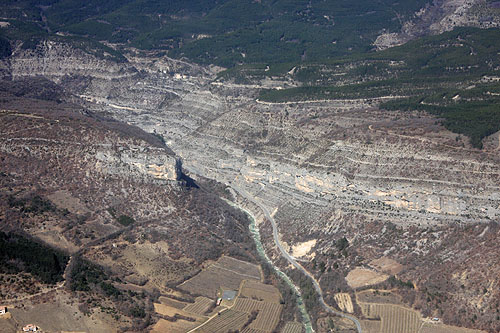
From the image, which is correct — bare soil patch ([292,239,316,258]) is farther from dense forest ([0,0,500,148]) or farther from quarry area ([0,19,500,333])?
dense forest ([0,0,500,148])

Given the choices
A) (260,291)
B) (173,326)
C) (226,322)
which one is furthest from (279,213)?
(173,326)

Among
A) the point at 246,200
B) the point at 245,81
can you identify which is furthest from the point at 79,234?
the point at 245,81

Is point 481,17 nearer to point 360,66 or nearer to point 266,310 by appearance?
point 360,66

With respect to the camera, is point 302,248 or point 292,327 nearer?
point 292,327

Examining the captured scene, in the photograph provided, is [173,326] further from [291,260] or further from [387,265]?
[387,265]

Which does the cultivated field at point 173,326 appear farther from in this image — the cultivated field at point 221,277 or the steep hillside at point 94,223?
the cultivated field at point 221,277

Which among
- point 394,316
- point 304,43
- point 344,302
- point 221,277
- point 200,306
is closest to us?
point 394,316

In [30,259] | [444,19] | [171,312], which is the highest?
[30,259]
